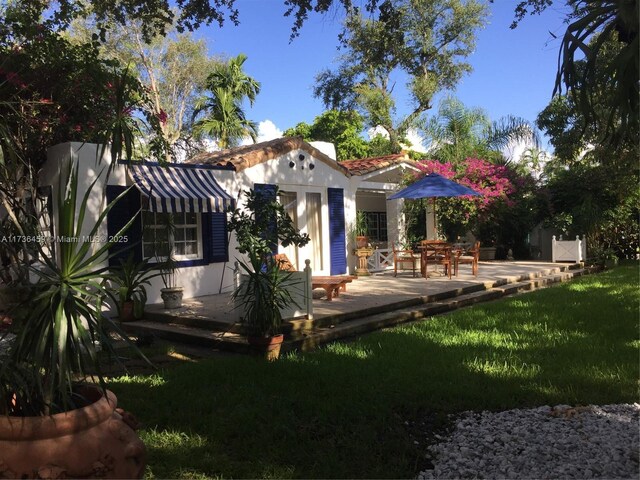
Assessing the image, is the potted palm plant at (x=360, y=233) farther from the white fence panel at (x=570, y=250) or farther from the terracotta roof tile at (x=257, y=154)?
the white fence panel at (x=570, y=250)

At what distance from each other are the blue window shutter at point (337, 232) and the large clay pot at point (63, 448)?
10.7 m

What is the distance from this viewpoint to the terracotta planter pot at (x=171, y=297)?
920cm

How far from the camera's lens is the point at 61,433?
2648 mm

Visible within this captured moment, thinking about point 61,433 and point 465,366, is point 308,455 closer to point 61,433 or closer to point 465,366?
point 61,433

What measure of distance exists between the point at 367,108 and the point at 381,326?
2269cm

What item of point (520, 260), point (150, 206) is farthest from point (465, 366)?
point (520, 260)

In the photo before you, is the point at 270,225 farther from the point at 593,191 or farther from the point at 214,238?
the point at 593,191

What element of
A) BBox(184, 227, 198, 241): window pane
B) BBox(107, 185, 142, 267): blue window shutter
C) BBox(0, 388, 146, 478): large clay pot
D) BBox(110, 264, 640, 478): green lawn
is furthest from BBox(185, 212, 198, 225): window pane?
BBox(0, 388, 146, 478): large clay pot

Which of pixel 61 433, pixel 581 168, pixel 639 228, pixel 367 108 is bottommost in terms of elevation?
pixel 61 433

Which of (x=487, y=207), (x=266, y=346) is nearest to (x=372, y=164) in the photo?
(x=487, y=207)

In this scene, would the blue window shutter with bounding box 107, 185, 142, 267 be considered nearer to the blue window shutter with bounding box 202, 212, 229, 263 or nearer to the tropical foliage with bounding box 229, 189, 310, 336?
the blue window shutter with bounding box 202, 212, 229, 263

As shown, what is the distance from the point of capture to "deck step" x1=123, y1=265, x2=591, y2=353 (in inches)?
281

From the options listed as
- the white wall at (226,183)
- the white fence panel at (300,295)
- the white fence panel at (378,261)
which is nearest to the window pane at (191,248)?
the white wall at (226,183)

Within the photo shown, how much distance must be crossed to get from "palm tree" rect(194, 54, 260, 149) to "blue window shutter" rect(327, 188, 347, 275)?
14.2 m
